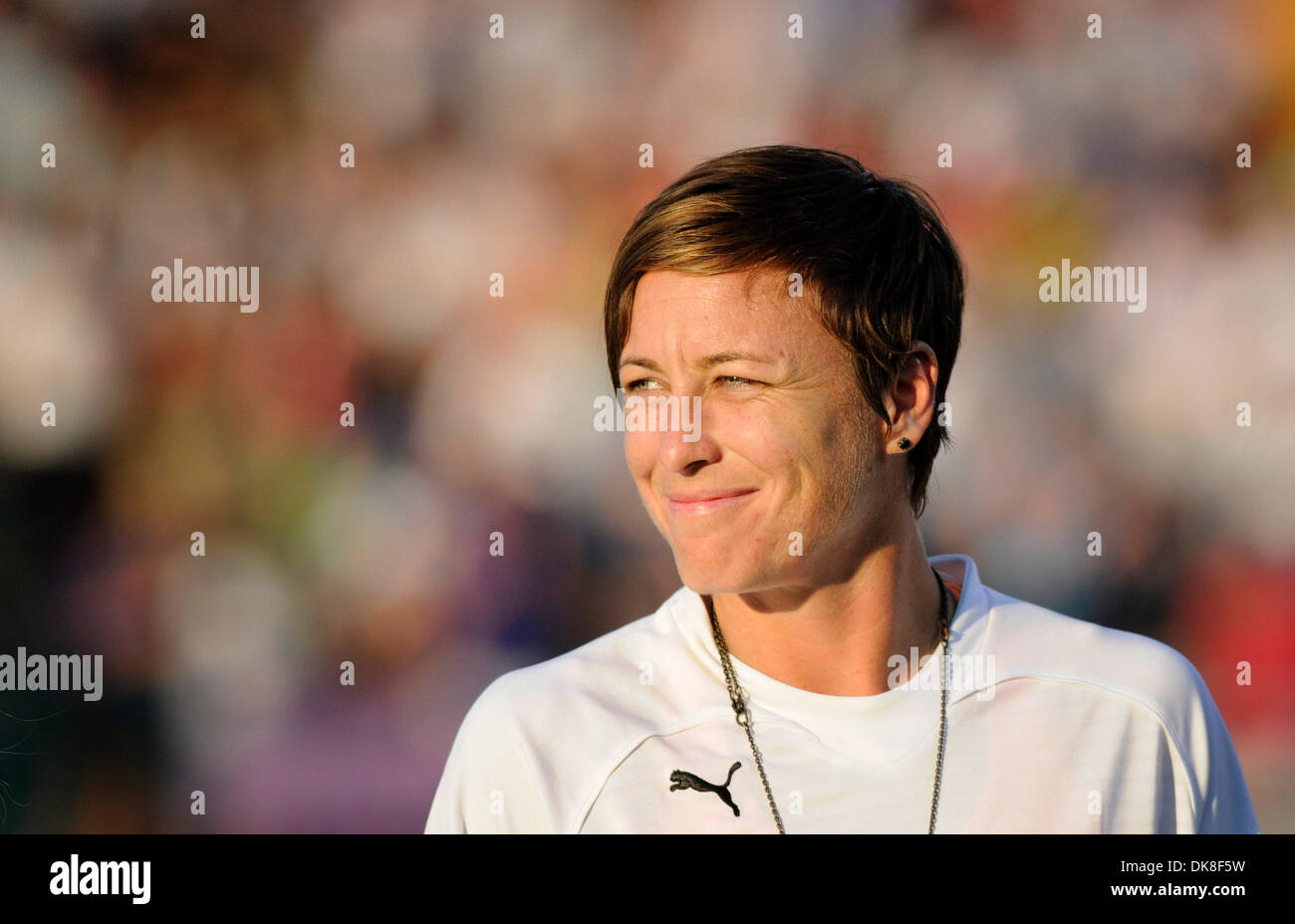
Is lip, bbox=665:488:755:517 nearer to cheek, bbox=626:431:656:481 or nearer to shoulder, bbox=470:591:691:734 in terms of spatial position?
cheek, bbox=626:431:656:481

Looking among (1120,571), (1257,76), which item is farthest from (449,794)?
(1257,76)

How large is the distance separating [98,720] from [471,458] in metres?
0.92

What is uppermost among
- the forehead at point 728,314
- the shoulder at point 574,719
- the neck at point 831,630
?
the forehead at point 728,314

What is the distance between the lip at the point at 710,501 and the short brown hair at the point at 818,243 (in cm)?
20

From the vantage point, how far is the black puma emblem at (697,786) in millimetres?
1241

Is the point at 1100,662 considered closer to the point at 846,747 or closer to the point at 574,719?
the point at 846,747

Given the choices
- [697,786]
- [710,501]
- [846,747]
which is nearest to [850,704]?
[846,747]

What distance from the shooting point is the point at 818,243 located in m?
1.22

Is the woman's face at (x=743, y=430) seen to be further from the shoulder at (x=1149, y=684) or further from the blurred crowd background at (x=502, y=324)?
the blurred crowd background at (x=502, y=324)

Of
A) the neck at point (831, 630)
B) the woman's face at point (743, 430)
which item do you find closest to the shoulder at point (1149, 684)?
the neck at point (831, 630)

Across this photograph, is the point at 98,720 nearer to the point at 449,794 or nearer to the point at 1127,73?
the point at 449,794

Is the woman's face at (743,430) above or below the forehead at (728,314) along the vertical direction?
below

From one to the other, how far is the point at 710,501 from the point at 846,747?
340mm

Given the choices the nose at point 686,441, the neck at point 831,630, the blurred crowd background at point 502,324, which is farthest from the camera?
the blurred crowd background at point 502,324
